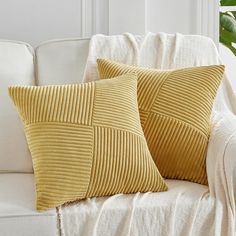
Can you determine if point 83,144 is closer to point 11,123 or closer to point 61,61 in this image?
point 11,123

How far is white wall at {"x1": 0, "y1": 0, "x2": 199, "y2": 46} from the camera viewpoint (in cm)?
225

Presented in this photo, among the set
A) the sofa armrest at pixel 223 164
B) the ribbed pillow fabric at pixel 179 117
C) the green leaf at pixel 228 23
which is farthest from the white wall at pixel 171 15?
the sofa armrest at pixel 223 164

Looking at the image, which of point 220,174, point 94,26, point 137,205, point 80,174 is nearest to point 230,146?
point 220,174

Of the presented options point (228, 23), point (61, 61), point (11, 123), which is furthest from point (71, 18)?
point (228, 23)

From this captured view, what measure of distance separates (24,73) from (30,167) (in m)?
0.34

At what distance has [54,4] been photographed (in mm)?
2260

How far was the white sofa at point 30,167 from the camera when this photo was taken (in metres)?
1.38

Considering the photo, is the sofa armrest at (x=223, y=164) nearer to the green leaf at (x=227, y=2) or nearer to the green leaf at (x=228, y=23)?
the green leaf at (x=228, y=23)

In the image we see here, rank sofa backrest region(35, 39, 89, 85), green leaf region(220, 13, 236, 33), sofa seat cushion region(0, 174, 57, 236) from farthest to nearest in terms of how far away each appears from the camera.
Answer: green leaf region(220, 13, 236, 33)
sofa backrest region(35, 39, 89, 85)
sofa seat cushion region(0, 174, 57, 236)

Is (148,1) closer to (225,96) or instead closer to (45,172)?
(225,96)

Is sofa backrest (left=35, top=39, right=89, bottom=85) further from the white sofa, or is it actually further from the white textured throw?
the white textured throw

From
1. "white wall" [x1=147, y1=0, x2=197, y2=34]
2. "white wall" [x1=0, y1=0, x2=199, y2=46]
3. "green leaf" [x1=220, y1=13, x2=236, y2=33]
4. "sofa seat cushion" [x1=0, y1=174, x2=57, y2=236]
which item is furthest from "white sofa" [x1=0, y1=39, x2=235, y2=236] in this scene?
"green leaf" [x1=220, y1=13, x2=236, y2=33]

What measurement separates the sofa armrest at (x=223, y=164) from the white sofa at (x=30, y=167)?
0.10 ft

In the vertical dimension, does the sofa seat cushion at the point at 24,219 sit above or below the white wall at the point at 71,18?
below
